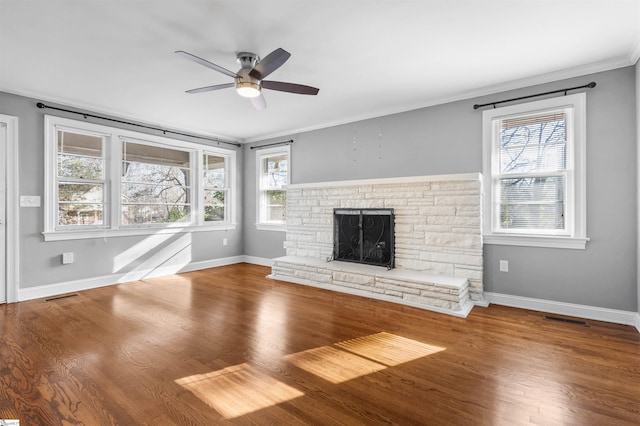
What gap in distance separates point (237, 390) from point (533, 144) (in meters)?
3.83

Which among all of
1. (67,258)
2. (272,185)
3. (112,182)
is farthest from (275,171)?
(67,258)

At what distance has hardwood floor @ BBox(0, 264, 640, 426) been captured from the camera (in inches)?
66.8

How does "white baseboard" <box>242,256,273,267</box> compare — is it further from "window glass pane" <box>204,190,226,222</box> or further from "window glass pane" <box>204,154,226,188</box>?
"window glass pane" <box>204,154,226,188</box>

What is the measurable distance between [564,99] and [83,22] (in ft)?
14.8

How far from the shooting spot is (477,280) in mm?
3623

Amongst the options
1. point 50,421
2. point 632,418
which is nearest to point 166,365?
point 50,421

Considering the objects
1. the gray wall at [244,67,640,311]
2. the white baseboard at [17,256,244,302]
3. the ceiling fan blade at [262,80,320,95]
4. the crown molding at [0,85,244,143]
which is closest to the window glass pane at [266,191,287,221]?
the white baseboard at [17,256,244,302]

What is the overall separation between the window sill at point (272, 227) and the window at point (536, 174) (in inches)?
133

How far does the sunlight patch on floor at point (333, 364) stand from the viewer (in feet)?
6.83

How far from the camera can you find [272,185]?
6.07 meters

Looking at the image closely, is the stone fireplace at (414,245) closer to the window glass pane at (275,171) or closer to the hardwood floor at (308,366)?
the hardwood floor at (308,366)

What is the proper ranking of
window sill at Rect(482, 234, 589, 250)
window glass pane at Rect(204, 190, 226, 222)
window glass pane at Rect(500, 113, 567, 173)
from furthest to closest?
window glass pane at Rect(204, 190, 226, 222), window glass pane at Rect(500, 113, 567, 173), window sill at Rect(482, 234, 589, 250)

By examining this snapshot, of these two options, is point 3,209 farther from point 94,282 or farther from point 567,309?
point 567,309

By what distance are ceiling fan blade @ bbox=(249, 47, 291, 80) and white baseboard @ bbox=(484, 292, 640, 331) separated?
341 centimetres
